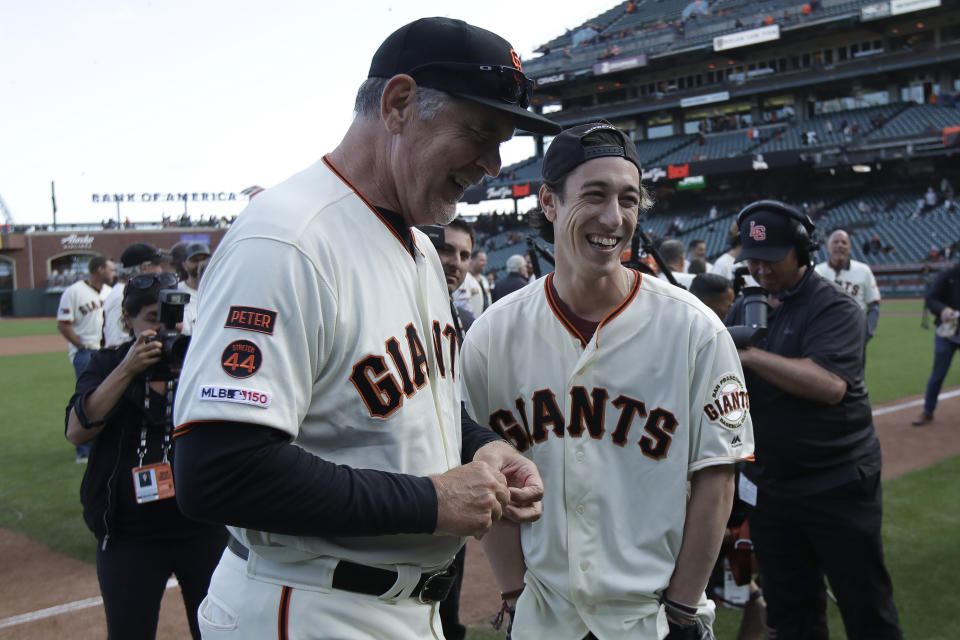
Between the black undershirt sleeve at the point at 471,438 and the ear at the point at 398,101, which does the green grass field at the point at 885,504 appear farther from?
the ear at the point at 398,101

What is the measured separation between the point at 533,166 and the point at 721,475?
48.4 m

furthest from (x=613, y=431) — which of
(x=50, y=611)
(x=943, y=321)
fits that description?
(x=943, y=321)

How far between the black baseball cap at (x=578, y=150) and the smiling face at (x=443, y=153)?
49 centimetres

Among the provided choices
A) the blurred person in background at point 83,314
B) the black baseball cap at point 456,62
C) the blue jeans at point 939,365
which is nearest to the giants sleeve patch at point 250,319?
the black baseball cap at point 456,62

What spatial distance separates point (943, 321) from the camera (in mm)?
7734

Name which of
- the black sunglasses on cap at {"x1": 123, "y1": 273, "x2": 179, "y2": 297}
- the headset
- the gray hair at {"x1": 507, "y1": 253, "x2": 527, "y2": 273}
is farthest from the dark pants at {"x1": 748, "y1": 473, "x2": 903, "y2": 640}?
the gray hair at {"x1": 507, "y1": 253, "x2": 527, "y2": 273}

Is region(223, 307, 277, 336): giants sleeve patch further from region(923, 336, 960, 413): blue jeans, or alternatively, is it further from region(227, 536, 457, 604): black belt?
region(923, 336, 960, 413): blue jeans

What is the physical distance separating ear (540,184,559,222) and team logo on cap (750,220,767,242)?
55.8 inches

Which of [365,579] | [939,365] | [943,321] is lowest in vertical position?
[939,365]

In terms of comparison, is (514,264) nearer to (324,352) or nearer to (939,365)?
(939,365)

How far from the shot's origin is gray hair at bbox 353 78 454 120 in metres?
1.54

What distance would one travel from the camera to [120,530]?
2.82m

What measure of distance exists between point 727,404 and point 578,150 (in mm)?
842

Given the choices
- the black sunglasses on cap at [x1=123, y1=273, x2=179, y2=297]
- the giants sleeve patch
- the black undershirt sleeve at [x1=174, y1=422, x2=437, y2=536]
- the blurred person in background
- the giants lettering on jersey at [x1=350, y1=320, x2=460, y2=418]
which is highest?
the giants sleeve patch
